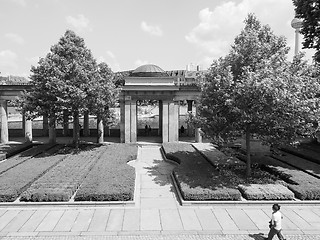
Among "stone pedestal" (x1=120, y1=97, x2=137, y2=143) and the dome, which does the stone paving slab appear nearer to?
"stone pedestal" (x1=120, y1=97, x2=137, y2=143)

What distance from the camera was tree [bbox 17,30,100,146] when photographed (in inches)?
923

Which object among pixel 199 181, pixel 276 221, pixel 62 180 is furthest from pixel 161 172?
pixel 276 221

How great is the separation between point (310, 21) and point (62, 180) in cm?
2822

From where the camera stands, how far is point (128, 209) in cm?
1329

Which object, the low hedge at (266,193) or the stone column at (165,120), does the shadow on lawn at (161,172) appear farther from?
the stone column at (165,120)

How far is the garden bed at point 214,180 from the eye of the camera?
14.1 metres

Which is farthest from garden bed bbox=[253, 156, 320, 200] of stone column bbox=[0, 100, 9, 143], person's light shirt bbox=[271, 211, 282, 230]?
stone column bbox=[0, 100, 9, 143]

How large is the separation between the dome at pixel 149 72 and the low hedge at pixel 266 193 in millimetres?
23153

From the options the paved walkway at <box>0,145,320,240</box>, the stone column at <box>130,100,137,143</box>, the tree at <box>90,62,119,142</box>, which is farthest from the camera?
the stone column at <box>130,100,137,143</box>

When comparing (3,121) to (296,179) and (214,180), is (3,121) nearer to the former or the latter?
(214,180)

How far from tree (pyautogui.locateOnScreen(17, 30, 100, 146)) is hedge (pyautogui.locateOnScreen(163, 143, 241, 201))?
1085cm

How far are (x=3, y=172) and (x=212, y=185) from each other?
1547 centimetres

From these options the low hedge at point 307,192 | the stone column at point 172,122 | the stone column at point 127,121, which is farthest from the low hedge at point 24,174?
the low hedge at point 307,192

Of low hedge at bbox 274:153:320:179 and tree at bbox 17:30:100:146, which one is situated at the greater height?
tree at bbox 17:30:100:146
